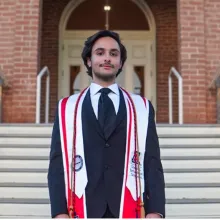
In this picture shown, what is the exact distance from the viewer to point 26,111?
7.16 m

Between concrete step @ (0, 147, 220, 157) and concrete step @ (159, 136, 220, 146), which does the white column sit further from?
concrete step @ (0, 147, 220, 157)

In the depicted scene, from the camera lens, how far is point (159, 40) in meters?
9.94

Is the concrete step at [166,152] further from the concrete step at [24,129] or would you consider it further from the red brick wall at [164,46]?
the red brick wall at [164,46]

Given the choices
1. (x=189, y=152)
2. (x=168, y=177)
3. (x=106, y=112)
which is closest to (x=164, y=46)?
(x=189, y=152)

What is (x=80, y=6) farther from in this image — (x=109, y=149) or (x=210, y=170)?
(x=109, y=149)

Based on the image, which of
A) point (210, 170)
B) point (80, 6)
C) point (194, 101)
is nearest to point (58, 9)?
point (80, 6)

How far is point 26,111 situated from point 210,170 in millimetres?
3452

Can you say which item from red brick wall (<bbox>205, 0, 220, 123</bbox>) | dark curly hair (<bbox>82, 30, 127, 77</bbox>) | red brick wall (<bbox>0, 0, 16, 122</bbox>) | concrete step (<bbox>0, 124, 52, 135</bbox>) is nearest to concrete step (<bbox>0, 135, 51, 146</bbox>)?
concrete step (<bbox>0, 124, 52, 135</bbox>)

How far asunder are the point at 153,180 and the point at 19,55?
5.89 metres

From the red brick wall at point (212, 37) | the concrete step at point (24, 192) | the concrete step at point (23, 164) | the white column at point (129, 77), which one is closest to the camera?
the concrete step at point (24, 192)

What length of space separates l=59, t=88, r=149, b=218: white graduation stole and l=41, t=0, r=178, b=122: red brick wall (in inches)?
302

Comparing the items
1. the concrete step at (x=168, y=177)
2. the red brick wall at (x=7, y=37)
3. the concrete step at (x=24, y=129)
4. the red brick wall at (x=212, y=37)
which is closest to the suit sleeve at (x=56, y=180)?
the concrete step at (x=168, y=177)

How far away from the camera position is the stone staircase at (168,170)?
13.9ft

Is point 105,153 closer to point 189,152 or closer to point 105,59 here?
point 105,59
